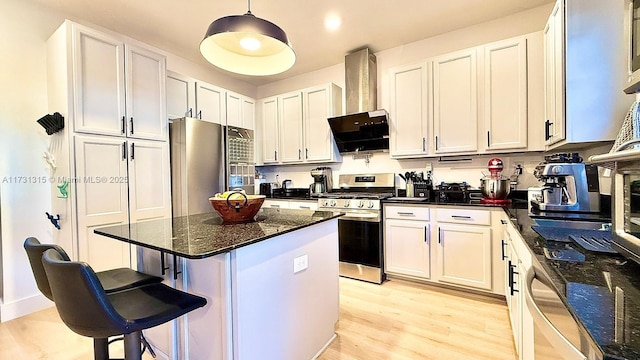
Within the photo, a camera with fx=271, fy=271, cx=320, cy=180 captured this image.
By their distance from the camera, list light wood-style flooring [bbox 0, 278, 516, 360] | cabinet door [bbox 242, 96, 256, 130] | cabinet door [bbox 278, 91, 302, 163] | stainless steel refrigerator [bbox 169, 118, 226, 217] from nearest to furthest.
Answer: light wood-style flooring [bbox 0, 278, 516, 360], stainless steel refrigerator [bbox 169, 118, 226, 217], cabinet door [bbox 278, 91, 302, 163], cabinet door [bbox 242, 96, 256, 130]

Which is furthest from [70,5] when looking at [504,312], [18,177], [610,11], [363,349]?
[504,312]

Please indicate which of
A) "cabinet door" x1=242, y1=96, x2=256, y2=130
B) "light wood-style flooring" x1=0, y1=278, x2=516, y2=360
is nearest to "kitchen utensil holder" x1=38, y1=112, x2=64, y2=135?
"light wood-style flooring" x1=0, y1=278, x2=516, y2=360

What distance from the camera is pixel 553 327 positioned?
0.73 meters

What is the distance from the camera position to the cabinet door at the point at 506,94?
8.48 ft

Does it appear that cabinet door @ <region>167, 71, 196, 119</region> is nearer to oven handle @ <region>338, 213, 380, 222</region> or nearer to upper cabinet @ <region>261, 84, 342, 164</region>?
upper cabinet @ <region>261, 84, 342, 164</region>

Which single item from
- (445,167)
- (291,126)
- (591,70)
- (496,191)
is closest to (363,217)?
(445,167)

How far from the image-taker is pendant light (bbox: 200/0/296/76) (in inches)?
54.6

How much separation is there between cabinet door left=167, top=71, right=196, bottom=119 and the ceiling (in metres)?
0.46

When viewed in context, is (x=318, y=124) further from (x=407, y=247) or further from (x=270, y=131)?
(x=407, y=247)

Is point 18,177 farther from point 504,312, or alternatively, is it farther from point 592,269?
point 504,312

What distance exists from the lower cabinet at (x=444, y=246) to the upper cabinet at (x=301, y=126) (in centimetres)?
142

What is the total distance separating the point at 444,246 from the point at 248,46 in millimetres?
2484

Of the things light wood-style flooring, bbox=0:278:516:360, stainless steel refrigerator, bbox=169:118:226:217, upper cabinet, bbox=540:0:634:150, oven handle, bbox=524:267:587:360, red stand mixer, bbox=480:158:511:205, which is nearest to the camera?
oven handle, bbox=524:267:587:360

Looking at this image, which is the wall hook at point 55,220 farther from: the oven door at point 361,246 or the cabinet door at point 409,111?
the cabinet door at point 409,111
